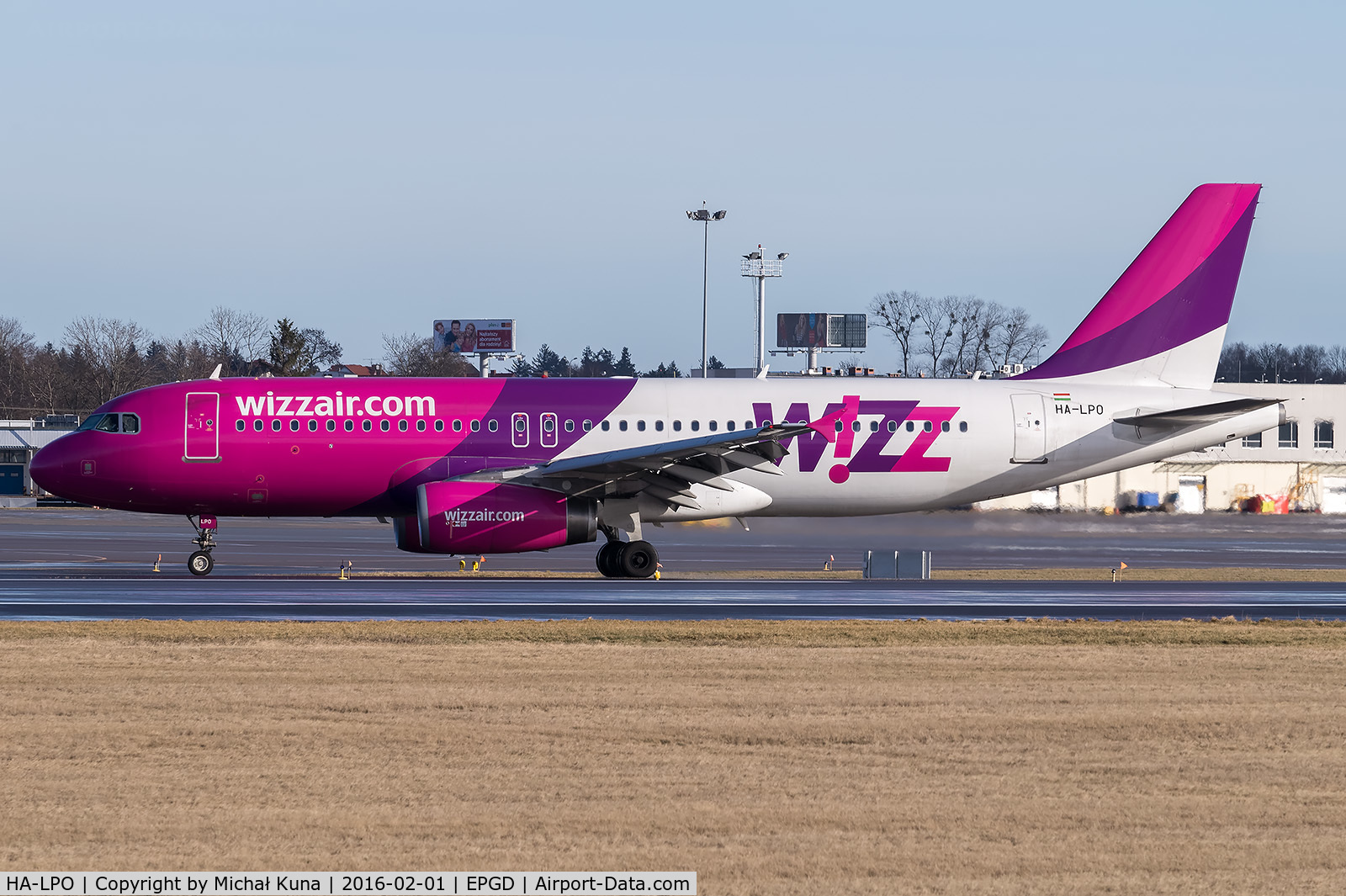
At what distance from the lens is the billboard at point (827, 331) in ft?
435

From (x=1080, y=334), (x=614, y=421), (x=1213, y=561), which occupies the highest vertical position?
(x=1080, y=334)

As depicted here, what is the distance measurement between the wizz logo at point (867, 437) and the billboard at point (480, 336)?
109 metres

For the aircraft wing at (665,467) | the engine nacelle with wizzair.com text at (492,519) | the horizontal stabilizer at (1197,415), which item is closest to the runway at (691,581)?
the engine nacelle with wizzair.com text at (492,519)

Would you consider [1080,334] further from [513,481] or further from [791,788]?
[791,788]

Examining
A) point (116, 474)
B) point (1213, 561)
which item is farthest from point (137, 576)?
point (1213, 561)

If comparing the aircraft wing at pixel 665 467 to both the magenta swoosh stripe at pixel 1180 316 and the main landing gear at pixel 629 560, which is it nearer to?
the main landing gear at pixel 629 560

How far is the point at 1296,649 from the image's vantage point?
19578 mm

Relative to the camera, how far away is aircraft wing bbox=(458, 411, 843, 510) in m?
29.4

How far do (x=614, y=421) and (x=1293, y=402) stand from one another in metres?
68.3

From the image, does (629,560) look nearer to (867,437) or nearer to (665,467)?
(665,467)

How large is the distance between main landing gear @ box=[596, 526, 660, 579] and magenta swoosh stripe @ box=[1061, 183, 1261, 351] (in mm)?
11865

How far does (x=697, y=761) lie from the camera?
1179cm

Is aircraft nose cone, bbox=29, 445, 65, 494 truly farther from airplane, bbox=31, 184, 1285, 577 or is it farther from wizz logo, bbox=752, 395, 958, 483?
wizz logo, bbox=752, 395, 958, 483

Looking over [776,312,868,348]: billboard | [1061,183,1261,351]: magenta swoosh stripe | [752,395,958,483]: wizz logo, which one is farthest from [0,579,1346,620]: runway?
[776,312,868,348]: billboard
